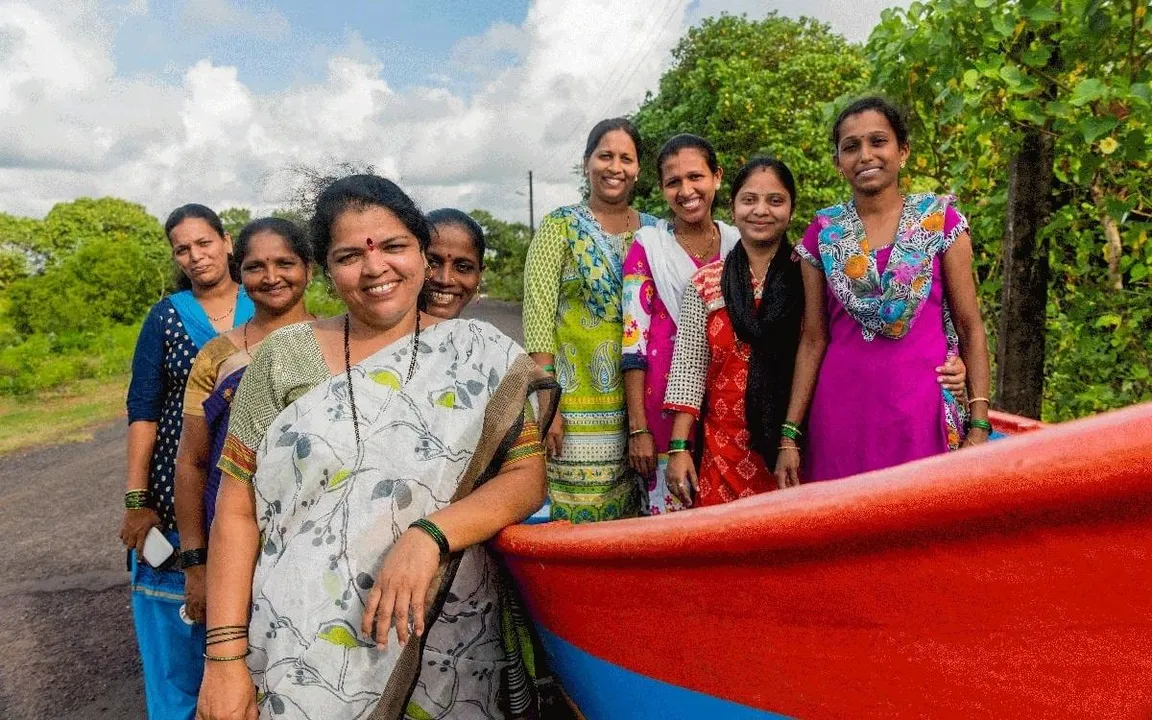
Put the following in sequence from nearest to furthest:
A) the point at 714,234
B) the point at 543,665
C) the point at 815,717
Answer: the point at 815,717
the point at 543,665
the point at 714,234

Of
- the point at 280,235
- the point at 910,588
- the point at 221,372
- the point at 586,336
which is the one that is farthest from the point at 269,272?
the point at 910,588

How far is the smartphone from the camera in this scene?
2.24 metres

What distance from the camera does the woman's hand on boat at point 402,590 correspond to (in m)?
1.33

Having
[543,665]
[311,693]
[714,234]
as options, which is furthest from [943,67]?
[311,693]

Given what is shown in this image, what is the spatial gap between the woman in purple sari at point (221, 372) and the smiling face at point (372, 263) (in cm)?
19

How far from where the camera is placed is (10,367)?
38.0 feet

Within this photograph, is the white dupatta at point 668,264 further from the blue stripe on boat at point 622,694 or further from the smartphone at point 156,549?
the smartphone at point 156,549

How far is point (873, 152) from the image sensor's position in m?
2.00

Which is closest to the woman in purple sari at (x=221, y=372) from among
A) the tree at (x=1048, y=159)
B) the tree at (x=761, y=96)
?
the tree at (x=1048, y=159)

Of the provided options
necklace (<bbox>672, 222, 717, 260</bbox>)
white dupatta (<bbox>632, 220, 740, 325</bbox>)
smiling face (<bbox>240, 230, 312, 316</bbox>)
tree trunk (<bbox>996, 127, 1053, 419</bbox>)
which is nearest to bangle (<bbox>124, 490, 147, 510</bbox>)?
smiling face (<bbox>240, 230, 312, 316</bbox>)

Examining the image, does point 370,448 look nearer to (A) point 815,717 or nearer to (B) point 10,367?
(A) point 815,717

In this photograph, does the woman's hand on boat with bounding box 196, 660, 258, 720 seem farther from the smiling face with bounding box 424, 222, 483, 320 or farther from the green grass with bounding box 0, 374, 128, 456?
the green grass with bounding box 0, 374, 128, 456

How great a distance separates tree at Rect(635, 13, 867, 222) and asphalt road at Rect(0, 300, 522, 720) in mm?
7423

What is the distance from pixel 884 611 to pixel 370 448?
99 cm
